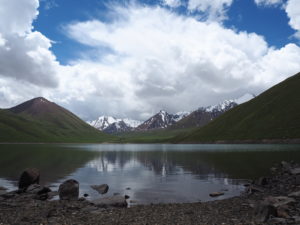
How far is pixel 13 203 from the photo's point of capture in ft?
121

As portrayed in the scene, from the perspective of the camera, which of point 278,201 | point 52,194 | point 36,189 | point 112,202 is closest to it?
point 278,201

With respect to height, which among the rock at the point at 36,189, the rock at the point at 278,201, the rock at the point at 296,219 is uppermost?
Answer: the rock at the point at 278,201

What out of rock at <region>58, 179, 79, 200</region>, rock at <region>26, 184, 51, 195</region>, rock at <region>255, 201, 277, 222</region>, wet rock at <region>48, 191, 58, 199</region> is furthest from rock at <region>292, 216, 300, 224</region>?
rock at <region>26, 184, 51, 195</region>

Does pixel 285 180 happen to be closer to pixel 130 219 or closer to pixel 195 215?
pixel 195 215

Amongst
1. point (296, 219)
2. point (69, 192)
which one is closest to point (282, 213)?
point (296, 219)

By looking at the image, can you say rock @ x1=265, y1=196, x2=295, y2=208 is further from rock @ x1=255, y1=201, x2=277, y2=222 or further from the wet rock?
the wet rock

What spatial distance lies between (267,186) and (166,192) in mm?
17316

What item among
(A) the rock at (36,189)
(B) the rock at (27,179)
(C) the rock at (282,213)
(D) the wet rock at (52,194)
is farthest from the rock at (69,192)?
(C) the rock at (282,213)

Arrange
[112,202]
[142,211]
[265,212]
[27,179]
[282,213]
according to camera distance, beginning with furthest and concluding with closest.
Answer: [27,179] < [112,202] < [142,211] < [282,213] < [265,212]

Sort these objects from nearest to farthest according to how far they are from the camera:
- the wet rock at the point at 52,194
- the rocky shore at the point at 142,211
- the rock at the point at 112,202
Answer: the rocky shore at the point at 142,211 → the rock at the point at 112,202 → the wet rock at the point at 52,194

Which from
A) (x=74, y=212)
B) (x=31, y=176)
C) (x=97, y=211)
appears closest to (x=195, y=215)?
(x=97, y=211)

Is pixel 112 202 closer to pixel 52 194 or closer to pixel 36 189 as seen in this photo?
pixel 52 194

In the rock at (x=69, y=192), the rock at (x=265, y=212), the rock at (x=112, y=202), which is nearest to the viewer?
the rock at (x=265, y=212)

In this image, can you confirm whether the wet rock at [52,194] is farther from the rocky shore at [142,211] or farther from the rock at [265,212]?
the rock at [265,212]
